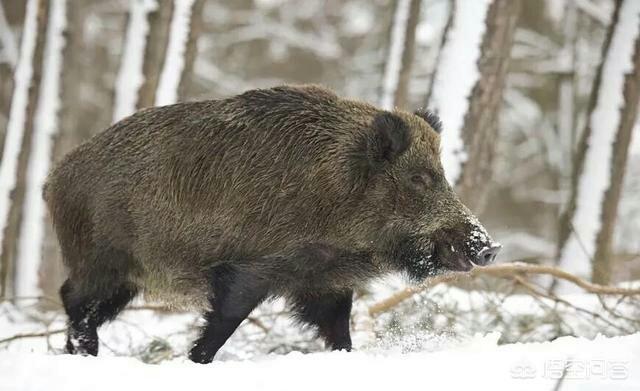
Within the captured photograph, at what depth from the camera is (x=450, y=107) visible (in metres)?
7.78

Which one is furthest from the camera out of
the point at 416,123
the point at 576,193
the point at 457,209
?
the point at 576,193

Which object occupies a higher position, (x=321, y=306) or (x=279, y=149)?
(x=279, y=149)

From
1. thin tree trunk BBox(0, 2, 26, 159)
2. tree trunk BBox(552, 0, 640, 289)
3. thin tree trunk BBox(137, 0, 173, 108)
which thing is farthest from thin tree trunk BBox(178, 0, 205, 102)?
tree trunk BBox(552, 0, 640, 289)

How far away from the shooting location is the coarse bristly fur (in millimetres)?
4883

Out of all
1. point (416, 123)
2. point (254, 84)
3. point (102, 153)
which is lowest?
point (254, 84)

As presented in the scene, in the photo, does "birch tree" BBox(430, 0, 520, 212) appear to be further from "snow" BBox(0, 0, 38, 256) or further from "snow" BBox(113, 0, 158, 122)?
"snow" BBox(0, 0, 38, 256)

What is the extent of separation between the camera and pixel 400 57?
10.4m

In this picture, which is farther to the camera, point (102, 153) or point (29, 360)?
point (102, 153)

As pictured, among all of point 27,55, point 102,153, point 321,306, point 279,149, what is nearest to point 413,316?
point 321,306

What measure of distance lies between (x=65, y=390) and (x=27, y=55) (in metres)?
6.93

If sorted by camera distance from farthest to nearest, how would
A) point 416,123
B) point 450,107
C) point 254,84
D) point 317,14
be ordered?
point 317,14, point 254,84, point 450,107, point 416,123

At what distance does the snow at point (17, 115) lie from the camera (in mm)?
9359

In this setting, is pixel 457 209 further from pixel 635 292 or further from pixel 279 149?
pixel 635 292

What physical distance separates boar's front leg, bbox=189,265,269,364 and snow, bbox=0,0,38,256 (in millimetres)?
5275
